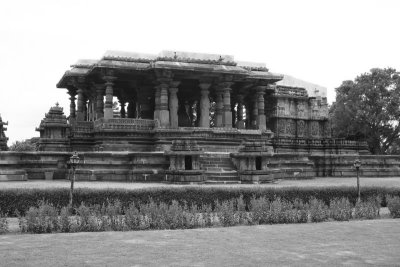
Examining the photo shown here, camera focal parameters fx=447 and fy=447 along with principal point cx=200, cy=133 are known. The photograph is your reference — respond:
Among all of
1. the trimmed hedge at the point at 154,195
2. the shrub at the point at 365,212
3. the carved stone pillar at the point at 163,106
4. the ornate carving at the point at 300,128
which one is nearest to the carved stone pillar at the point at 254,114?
the ornate carving at the point at 300,128

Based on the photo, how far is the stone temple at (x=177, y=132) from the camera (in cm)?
2075

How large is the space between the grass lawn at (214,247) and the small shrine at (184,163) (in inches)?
347

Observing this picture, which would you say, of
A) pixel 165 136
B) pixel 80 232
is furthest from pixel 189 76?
pixel 80 232

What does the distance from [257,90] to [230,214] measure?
19.1 m

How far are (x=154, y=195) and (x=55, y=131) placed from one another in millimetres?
13002

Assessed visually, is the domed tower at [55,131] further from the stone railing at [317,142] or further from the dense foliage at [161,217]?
the stone railing at [317,142]

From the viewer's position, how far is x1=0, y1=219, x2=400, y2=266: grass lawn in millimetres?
7430

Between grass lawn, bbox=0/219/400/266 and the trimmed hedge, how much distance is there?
3.28m

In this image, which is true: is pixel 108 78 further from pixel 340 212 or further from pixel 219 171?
pixel 340 212

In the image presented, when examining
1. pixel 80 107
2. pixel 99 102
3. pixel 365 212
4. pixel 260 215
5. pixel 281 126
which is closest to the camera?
pixel 260 215

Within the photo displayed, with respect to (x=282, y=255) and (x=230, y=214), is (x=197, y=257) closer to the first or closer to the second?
(x=282, y=255)

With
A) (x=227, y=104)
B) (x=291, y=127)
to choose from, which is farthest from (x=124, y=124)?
(x=291, y=127)

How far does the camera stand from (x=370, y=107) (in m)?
37.3

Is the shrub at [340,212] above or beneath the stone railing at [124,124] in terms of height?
beneath
